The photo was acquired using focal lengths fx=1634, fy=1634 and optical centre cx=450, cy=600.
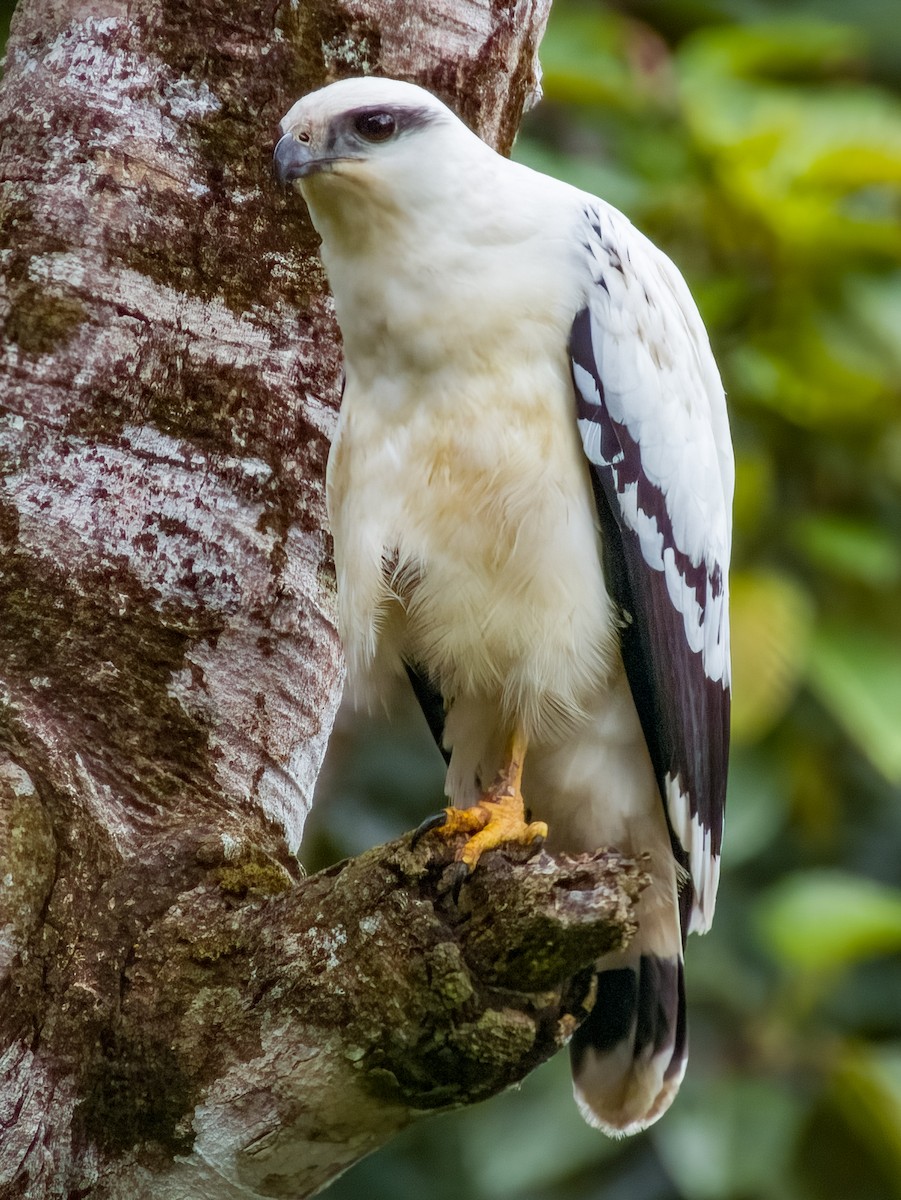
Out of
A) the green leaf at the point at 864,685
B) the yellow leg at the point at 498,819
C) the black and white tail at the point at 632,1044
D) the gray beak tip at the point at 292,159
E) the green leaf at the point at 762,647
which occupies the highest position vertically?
the gray beak tip at the point at 292,159

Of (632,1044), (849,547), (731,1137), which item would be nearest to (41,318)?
(632,1044)

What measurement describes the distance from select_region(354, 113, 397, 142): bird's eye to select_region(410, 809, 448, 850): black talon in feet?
3.73

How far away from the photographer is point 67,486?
2.76 m

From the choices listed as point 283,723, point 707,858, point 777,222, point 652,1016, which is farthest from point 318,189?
point 777,222

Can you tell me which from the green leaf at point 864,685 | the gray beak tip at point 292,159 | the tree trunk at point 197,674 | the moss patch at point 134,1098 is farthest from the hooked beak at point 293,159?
the green leaf at point 864,685

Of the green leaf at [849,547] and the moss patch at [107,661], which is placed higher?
the moss patch at [107,661]

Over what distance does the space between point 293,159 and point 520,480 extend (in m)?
0.65

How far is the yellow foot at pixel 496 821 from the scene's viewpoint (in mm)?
2334

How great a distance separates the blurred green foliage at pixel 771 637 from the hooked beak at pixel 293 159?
2.23m

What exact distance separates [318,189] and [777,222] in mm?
2631

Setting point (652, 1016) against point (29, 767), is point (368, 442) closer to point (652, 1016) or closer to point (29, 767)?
point (29, 767)

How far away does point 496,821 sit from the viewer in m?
2.69

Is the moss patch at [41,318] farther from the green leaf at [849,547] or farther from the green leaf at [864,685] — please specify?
the green leaf at [849,547]

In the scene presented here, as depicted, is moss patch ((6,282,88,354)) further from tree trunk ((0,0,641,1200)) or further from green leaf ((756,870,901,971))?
green leaf ((756,870,901,971))
